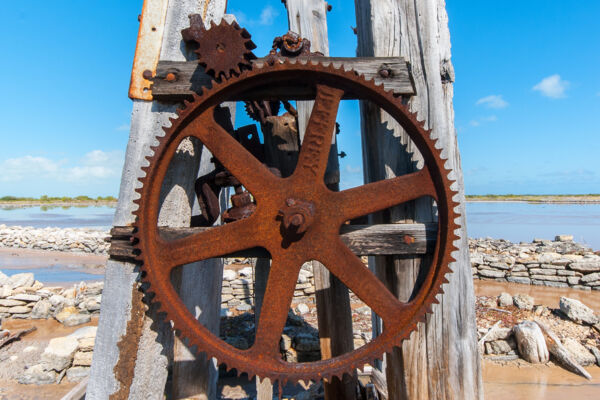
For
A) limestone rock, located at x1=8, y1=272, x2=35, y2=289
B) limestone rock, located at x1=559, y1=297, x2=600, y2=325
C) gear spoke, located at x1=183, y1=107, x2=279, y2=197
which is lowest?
limestone rock, located at x1=559, y1=297, x2=600, y2=325

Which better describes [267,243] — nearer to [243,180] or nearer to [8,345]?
[243,180]

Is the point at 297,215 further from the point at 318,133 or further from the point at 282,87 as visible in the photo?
the point at 282,87

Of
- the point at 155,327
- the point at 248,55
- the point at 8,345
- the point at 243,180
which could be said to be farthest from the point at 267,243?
the point at 8,345

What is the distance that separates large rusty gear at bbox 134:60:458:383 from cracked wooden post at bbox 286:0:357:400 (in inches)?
45.8

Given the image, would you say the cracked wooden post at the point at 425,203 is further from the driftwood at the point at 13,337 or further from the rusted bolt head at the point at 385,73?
the driftwood at the point at 13,337

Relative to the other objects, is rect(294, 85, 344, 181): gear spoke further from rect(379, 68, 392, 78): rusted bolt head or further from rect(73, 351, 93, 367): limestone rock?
rect(73, 351, 93, 367): limestone rock

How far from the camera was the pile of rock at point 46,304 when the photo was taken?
7043mm

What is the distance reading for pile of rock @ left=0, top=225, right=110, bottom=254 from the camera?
1508 cm

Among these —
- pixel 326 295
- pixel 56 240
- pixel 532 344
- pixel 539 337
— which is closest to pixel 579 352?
pixel 539 337

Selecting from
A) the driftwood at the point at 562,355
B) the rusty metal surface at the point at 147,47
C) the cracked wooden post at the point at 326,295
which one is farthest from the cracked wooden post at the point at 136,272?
the driftwood at the point at 562,355

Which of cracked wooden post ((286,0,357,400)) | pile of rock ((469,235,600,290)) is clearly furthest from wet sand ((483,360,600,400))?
pile of rock ((469,235,600,290))

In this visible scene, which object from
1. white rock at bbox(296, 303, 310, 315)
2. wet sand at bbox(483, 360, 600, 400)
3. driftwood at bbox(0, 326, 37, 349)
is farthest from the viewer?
white rock at bbox(296, 303, 310, 315)

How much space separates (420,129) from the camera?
1437 millimetres

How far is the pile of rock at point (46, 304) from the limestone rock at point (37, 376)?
2145mm
